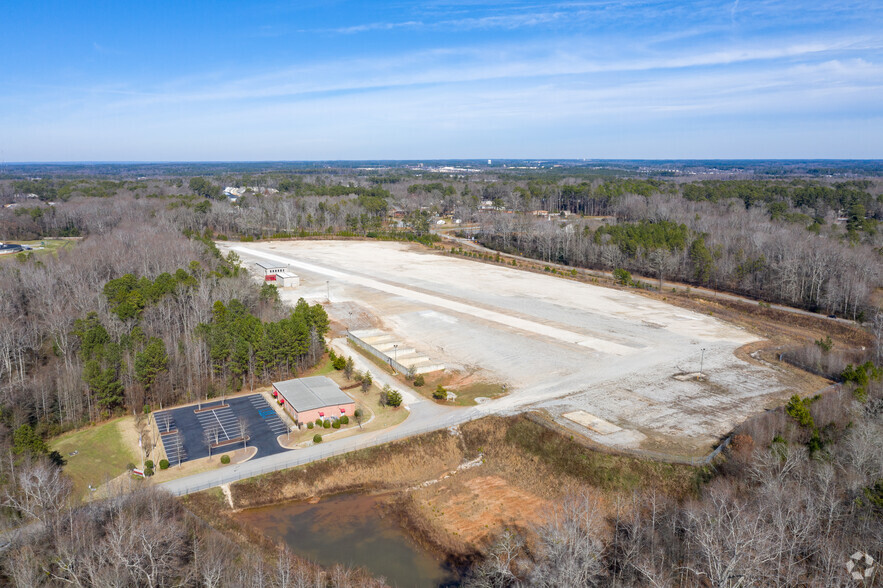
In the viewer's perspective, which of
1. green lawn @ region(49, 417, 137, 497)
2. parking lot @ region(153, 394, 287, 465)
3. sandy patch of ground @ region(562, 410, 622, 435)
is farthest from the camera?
sandy patch of ground @ region(562, 410, 622, 435)

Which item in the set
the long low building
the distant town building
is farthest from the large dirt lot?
the long low building

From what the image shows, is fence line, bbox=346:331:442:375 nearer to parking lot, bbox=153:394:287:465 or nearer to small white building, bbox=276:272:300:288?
parking lot, bbox=153:394:287:465

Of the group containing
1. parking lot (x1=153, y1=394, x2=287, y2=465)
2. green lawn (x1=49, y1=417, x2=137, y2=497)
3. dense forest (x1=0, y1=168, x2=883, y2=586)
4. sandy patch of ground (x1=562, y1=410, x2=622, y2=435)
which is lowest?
green lawn (x1=49, y1=417, x2=137, y2=497)

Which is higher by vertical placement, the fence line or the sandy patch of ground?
the fence line

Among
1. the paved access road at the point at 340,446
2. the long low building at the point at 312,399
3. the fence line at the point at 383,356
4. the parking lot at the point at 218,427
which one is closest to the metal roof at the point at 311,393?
the long low building at the point at 312,399

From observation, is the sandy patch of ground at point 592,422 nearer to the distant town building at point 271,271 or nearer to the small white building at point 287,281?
the small white building at point 287,281

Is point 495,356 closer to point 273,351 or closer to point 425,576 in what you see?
point 273,351

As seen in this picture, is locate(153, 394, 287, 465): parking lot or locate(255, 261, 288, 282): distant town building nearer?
locate(153, 394, 287, 465): parking lot
